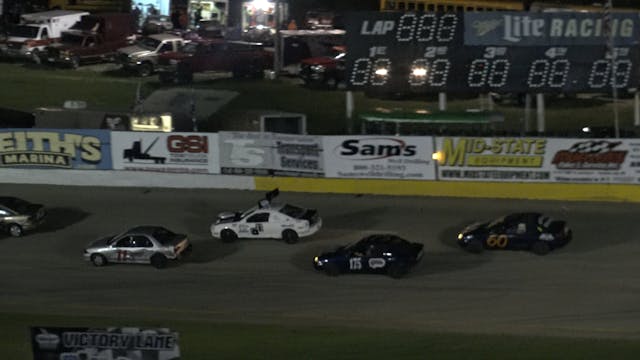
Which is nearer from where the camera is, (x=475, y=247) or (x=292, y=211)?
(x=475, y=247)

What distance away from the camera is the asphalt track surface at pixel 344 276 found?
68.8 feet

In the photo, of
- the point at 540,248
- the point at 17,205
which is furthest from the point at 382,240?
the point at 17,205

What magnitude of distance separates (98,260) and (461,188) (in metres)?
9.39

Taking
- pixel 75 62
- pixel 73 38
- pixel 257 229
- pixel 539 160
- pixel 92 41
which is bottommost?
pixel 75 62

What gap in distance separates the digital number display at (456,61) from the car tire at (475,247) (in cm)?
631

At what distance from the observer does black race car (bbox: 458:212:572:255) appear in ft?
79.7

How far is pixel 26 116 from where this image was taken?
3569 cm

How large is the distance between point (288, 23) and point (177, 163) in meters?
23.0

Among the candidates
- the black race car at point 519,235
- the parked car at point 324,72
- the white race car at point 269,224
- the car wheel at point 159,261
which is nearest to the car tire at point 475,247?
the black race car at point 519,235

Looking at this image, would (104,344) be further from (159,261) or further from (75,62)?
(75,62)

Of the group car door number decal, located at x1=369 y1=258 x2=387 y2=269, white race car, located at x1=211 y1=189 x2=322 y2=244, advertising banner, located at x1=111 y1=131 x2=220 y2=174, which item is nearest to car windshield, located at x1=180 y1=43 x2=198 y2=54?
advertising banner, located at x1=111 y1=131 x2=220 y2=174

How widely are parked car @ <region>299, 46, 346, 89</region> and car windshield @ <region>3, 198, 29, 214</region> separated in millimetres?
16117

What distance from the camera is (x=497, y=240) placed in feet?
80.2

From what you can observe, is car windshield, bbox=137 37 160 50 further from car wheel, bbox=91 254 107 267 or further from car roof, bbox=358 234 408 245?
car roof, bbox=358 234 408 245
